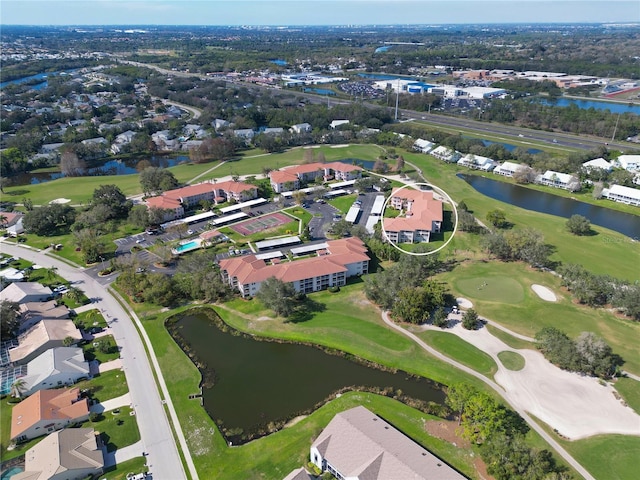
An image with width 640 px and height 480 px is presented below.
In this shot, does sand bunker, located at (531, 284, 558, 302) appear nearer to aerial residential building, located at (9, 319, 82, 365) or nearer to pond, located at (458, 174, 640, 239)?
pond, located at (458, 174, 640, 239)

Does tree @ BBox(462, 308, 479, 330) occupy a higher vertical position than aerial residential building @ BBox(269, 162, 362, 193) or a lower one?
lower

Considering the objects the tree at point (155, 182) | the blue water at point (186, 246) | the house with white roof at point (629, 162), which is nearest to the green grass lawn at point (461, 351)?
the blue water at point (186, 246)

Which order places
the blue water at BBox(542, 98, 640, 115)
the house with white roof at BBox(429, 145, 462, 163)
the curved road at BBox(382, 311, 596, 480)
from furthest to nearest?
the blue water at BBox(542, 98, 640, 115) < the house with white roof at BBox(429, 145, 462, 163) < the curved road at BBox(382, 311, 596, 480)

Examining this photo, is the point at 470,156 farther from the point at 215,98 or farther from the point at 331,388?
the point at 215,98

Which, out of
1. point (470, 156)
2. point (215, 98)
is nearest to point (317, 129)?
point (470, 156)

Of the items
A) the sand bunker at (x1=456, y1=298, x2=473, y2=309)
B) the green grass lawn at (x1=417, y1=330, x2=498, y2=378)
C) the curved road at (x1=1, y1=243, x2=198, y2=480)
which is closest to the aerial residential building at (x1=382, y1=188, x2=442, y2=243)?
the sand bunker at (x1=456, y1=298, x2=473, y2=309)

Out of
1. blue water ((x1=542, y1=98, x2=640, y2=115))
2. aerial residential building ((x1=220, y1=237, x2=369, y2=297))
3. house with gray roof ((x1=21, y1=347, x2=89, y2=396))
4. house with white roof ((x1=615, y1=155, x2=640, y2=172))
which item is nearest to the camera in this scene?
house with gray roof ((x1=21, y1=347, x2=89, y2=396))
